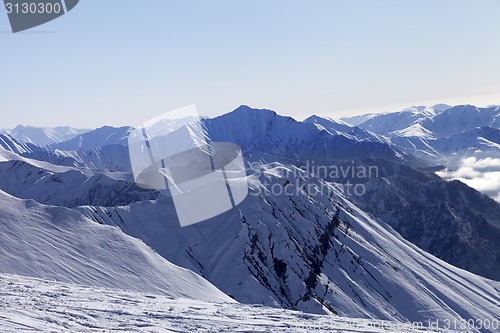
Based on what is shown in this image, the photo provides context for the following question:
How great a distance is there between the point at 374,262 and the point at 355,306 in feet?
82.3

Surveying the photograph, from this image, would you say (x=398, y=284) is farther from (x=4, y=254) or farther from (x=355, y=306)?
(x=4, y=254)

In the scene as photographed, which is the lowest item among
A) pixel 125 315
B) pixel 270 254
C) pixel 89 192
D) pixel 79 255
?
pixel 270 254

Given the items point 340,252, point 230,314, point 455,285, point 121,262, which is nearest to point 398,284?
point 340,252

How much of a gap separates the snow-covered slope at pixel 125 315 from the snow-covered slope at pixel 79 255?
14293 mm

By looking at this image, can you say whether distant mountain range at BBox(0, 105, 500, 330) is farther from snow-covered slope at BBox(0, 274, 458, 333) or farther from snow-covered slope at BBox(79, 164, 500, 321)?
snow-covered slope at BBox(0, 274, 458, 333)

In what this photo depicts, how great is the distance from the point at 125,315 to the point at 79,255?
1332 inches

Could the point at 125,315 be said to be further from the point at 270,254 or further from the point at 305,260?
the point at 305,260

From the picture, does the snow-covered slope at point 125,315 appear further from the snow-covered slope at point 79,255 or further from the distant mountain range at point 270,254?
the distant mountain range at point 270,254

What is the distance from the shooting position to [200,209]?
12912cm

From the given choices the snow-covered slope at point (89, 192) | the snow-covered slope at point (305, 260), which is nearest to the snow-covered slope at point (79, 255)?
the snow-covered slope at point (305, 260)

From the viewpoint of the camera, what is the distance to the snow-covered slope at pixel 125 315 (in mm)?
30375

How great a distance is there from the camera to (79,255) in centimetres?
6531

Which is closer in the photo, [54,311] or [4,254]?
[54,311]

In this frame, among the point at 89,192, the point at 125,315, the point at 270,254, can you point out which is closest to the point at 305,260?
the point at 270,254
